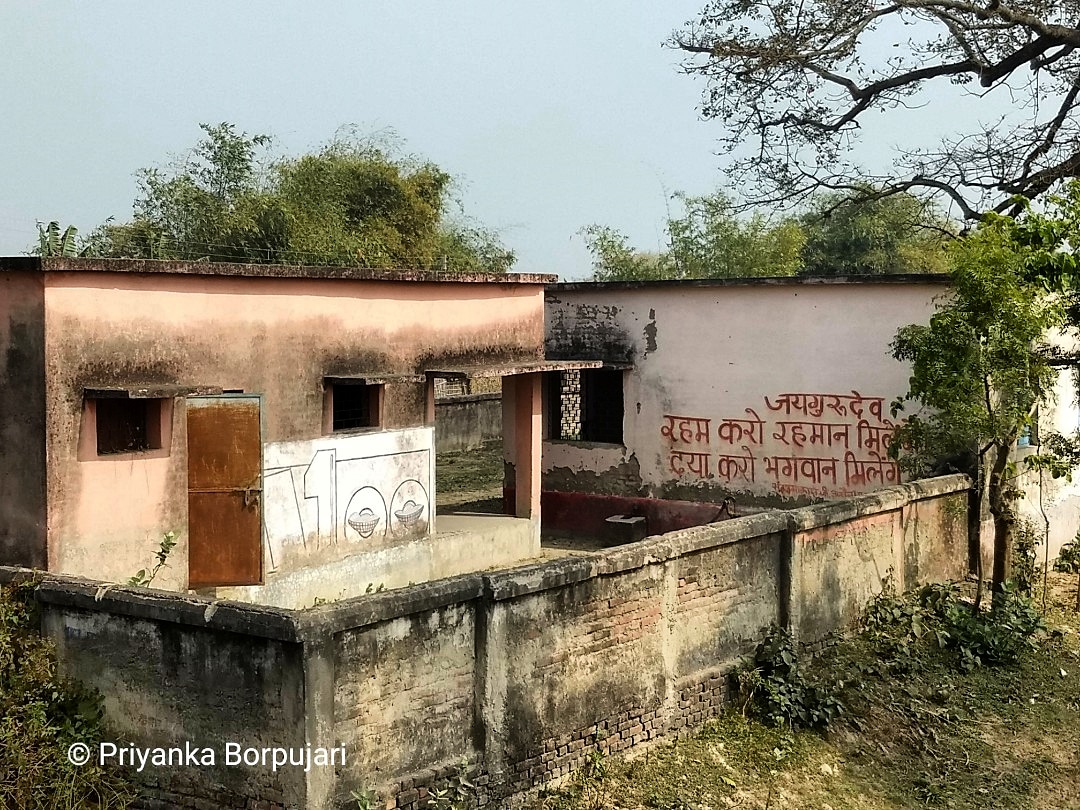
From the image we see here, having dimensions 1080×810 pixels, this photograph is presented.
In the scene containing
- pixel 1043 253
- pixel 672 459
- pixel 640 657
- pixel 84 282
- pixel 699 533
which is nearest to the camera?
pixel 640 657

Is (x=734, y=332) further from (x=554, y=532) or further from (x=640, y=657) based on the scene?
(x=640, y=657)

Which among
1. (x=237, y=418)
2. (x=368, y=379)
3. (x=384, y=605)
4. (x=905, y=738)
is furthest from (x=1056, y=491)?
(x=384, y=605)

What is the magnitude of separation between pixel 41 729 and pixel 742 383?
29.7 ft

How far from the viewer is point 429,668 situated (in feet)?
18.9

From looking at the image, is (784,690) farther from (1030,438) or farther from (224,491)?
(1030,438)

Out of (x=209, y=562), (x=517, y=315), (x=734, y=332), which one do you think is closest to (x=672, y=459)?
(x=734, y=332)

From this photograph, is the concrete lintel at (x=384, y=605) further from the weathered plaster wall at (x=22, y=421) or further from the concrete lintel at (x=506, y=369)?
the concrete lintel at (x=506, y=369)

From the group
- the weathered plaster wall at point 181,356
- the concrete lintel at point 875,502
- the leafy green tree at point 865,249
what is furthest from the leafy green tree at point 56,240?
the leafy green tree at point 865,249

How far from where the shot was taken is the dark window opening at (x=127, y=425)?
820cm

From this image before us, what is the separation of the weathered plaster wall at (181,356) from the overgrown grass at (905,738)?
13.0ft

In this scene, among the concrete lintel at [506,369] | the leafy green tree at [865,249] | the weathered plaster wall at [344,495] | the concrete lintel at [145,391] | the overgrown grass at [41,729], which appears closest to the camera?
the overgrown grass at [41,729]

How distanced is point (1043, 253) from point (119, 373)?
23.4 feet

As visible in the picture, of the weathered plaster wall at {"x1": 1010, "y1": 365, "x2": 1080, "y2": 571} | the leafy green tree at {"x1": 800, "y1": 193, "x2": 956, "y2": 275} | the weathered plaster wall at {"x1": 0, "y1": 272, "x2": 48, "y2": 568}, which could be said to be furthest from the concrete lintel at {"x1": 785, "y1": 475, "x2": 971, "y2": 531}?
the leafy green tree at {"x1": 800, "y1": 193, "x2": 956, "y2": 275}

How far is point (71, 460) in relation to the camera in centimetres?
783
